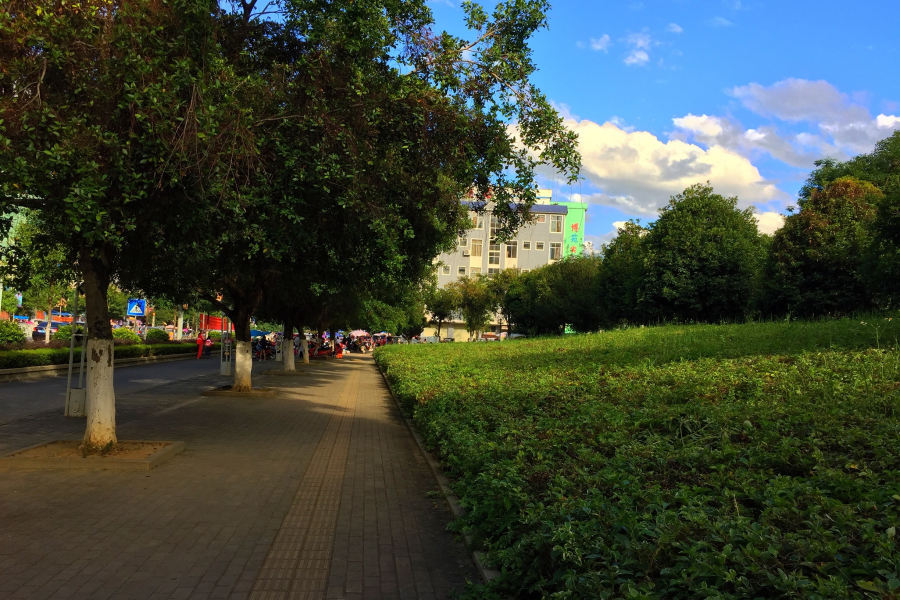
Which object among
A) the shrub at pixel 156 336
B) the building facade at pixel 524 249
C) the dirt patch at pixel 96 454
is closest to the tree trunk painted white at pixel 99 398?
the dirt patch at pixel 96 454

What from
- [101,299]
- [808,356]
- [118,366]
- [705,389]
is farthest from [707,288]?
[118,366]

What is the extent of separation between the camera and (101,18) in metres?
7.36

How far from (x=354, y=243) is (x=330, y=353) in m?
42.6

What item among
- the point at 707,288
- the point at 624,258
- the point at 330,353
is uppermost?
the point at 624,258

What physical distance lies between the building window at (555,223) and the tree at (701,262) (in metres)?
60.0

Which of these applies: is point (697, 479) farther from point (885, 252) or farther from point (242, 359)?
point (242, 359)

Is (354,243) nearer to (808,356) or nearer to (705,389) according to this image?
(705,389)

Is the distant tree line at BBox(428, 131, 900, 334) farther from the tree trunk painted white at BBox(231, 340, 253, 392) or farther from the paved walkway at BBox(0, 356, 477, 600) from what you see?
the tree trunk painted white at BBox(231, 340, 253, 392)

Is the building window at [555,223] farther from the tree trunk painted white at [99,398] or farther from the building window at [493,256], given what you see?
the tree trunk painted white at [99,398]

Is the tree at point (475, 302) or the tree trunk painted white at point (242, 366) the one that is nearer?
the tree trunk painted white at point (242, 366)

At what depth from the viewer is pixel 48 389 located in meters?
16.7

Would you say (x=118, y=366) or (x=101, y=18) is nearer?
(x=101, y=18)

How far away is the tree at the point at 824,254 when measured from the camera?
17.2 m

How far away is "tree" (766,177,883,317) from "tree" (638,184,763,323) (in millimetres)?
2208
